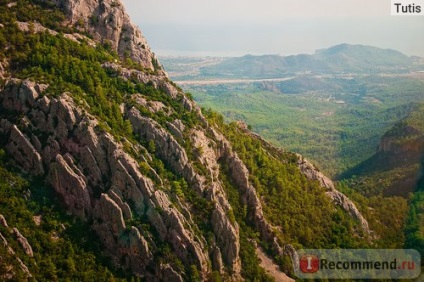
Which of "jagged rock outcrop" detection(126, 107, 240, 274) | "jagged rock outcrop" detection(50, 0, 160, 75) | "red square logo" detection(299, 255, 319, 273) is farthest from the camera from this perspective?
"jagged rock outcrop" detection(50, 0, 160, 75)

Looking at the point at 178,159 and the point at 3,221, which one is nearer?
the point at 3,221

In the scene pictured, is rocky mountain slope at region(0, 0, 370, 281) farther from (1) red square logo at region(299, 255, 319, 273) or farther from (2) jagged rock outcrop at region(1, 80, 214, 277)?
(1) red square logo at region(299, 255, 319, 273)

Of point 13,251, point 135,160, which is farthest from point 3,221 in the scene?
point 135,160

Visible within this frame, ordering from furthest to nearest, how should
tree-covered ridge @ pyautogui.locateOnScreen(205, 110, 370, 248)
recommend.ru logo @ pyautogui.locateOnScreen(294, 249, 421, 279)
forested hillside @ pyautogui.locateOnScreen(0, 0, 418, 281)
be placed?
1. tree-covered ridge @ pyautogui.locateOnScreen(205, 110, 370, 248)
2. recommend.ru logo @ pyautogui.locateOnScreen(294, 249, 421, 279)
3. forested hillside @ pyautogui.locateOnScreen(0, 0, 418, 281)

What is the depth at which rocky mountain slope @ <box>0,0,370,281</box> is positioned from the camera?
69.6m

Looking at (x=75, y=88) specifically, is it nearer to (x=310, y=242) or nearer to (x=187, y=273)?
(x=187, y=273)

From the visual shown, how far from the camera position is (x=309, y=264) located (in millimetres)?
87188

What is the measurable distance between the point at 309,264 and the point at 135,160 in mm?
41169

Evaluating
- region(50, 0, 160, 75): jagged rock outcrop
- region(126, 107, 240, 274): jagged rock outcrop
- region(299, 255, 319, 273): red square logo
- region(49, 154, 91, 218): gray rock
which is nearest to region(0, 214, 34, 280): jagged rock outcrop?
region(49, 154, 91, 218): gray rock

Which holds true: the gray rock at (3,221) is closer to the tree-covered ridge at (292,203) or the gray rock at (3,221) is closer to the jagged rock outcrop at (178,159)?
the jagged rock outcrop at (178,159)

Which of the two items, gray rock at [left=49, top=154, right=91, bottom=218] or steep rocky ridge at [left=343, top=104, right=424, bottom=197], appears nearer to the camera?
gray rock at [left=49, top=154, right=91, bottom=218]

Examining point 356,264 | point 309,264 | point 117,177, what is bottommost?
point 356,264

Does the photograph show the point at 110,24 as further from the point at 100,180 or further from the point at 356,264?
the point at 356,264

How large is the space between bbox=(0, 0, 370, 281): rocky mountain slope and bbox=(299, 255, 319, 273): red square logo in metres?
2.71
